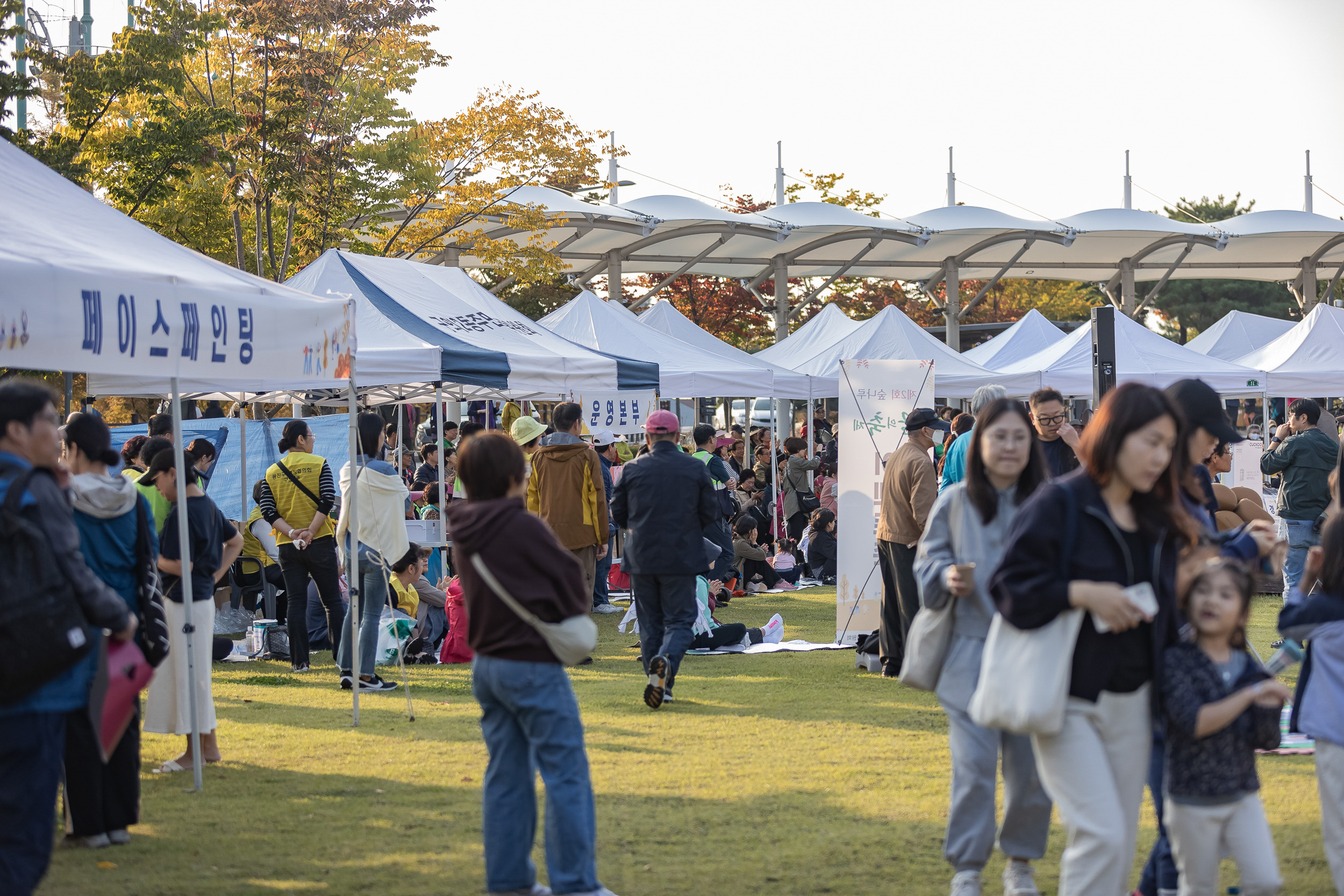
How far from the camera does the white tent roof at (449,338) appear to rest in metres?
10.6

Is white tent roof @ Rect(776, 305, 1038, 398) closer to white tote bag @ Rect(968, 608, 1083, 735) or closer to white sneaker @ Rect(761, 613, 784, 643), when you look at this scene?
A: white sneaker @ Rect(761, 613, 784, 643)

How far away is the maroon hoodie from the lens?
163 inches

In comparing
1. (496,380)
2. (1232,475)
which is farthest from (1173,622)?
(1232,475)

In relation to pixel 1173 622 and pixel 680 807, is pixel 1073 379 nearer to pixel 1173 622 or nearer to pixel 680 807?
pixel 680 807

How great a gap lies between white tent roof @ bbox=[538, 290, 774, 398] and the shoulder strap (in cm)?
784

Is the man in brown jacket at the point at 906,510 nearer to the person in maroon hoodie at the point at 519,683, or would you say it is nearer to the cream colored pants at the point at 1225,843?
the person in maroon hoodie at the point at 519,683

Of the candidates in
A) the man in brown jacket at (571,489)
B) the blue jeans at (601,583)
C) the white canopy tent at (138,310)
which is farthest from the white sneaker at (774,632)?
the white canopy tent at (138,310)

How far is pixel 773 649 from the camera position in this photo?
34.5ft

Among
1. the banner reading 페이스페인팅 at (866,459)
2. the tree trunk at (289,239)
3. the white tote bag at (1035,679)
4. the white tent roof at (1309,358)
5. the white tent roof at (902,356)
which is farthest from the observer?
the white tent roof at (902,356)

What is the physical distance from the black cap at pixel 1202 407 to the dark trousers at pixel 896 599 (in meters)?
4.41

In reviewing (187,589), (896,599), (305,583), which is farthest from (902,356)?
(187,589)

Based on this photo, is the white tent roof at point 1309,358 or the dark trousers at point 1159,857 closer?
the dark trousers at point 1159,857

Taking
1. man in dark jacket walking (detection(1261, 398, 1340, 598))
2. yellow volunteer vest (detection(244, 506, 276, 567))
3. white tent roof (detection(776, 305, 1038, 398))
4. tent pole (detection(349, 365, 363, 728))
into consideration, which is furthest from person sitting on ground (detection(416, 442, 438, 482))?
man in dark jacket walking (detection(1261, 398, 1340, 598))

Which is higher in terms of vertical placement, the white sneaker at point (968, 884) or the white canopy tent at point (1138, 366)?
the white canopy tent at point (1138, 366)
